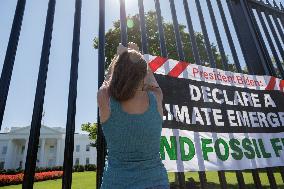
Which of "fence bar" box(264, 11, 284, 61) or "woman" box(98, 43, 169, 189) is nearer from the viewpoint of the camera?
"woman" box(98, 43, 169, 189)

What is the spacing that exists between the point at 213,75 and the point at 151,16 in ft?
51.7

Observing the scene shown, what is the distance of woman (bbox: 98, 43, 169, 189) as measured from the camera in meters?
1.98

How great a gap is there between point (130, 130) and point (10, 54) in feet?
4.52

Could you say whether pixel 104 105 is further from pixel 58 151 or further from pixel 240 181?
pixel 58 151

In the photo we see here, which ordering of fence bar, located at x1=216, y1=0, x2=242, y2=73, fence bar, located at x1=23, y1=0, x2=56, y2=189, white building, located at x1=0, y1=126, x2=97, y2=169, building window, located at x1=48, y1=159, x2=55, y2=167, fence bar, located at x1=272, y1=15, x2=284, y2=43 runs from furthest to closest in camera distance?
building window, located at x1=48, y1=159, x2=55, y2=167
white building, located at x1=0, y1=126, x2=97, y2=169
fence bar, located at x1=272, y1=15, x2=284, y2=43
fence bar, located at x1=216, y1=0, x2=242, y2=73
fence bar, located at x1=23, y1=0, x2=56, y2=189

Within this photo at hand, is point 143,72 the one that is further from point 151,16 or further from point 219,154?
point 151,16

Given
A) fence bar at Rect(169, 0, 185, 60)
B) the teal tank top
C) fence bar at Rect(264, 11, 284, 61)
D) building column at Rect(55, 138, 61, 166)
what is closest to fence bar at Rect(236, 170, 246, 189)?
fence bar at Rect(169, 0, 185, 60)

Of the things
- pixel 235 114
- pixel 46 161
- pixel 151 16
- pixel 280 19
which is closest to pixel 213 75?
pixel 235 114

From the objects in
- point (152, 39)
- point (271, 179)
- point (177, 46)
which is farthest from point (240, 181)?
point (152, 39)

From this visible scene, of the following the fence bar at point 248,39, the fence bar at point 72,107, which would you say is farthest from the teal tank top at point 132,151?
the fence bar at point 248,39

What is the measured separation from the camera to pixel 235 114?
3.96m

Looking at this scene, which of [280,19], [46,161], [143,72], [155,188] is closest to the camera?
[155,188]

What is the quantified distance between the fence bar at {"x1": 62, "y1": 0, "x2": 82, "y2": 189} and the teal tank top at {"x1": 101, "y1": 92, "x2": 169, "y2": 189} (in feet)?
2.17

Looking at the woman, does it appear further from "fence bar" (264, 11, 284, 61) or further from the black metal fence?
"fence bar" (264, 11, 284, 61)
